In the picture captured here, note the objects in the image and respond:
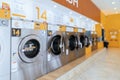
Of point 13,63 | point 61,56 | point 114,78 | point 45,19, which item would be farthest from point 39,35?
point 114,78

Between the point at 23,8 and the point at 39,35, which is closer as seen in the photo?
the point at 23,8

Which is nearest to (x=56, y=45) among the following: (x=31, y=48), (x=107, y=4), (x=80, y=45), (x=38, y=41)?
(x=38, y=41)

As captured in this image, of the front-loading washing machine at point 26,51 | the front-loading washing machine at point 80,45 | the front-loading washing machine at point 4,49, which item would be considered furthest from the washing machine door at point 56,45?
the front-loading washing machine at point 80,45

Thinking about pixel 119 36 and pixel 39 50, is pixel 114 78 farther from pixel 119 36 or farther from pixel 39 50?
pixel 119 36

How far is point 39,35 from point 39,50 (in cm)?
30

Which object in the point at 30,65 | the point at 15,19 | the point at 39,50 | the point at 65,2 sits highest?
the point at 65,2

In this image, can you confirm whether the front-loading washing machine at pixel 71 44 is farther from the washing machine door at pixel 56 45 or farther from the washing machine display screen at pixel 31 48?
the washing machine display screen at pixel 31 48

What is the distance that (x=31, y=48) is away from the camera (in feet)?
7.40

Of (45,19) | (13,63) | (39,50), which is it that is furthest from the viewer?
(45,19)

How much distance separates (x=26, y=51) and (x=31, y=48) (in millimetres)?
134

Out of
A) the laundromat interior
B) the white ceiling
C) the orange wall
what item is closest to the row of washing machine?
the laundromat interior

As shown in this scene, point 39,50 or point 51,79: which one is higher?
point 39,50

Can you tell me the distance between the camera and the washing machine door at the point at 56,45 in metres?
2.82

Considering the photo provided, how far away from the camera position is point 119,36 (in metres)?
10.6
